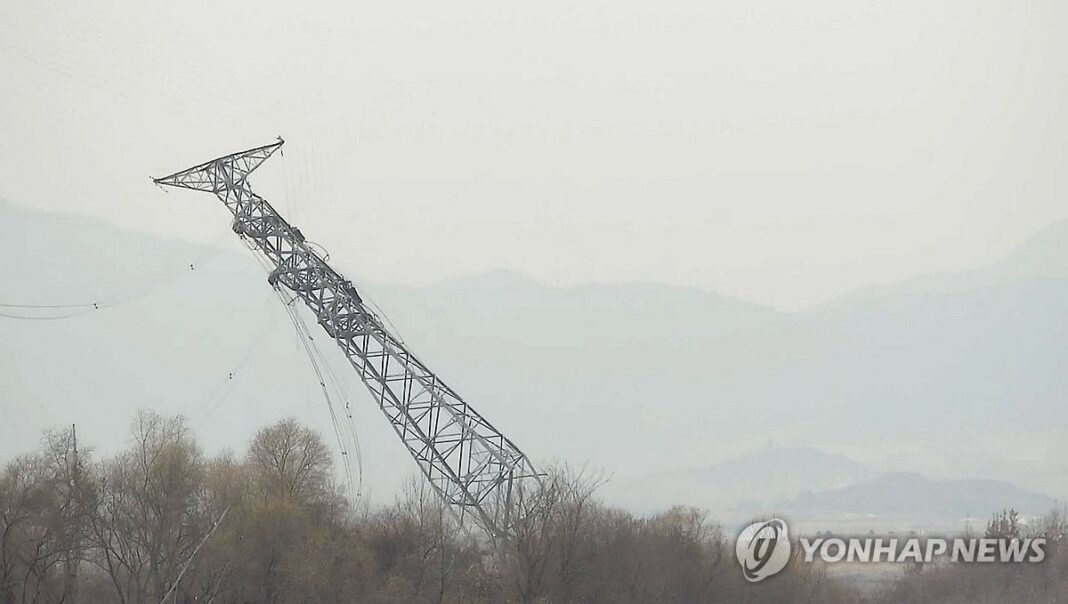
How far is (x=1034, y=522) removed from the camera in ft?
195

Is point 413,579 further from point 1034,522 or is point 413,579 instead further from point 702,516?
point 1034,522

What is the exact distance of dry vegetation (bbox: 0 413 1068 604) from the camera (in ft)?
127

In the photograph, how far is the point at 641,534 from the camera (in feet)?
141

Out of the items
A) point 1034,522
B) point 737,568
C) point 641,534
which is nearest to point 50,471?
point 641,534

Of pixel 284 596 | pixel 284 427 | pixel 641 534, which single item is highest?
pixel 284 427

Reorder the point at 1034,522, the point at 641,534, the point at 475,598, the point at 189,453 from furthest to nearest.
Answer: the point at 1034,522, the point at 189,453, the point at 641,534, the point at 475,598

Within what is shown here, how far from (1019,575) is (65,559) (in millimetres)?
35271

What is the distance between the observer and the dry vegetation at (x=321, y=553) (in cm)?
3878

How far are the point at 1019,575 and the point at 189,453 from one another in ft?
108

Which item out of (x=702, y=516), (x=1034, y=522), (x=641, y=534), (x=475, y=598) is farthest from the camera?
(x=1034, y=522)

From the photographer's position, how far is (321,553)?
39250 millimetres

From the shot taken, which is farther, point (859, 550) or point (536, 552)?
point (859, 550)

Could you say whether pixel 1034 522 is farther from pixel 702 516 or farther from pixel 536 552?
pixel 536 552

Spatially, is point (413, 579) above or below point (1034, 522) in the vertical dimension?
below
